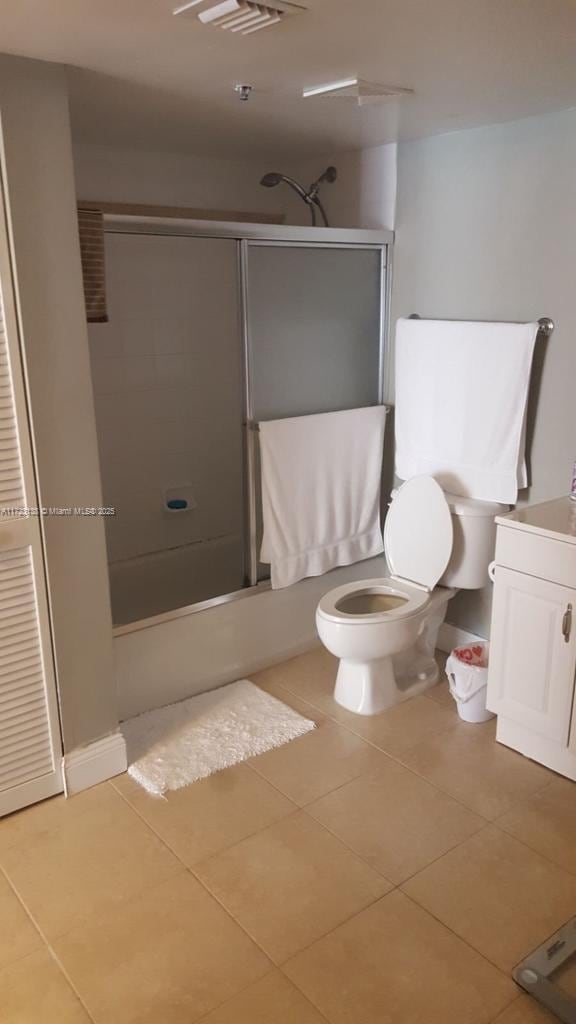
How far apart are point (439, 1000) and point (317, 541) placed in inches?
70.1

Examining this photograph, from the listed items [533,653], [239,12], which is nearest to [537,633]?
[533,653]

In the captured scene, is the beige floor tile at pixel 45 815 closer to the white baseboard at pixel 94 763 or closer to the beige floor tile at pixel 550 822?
the white baseboard at pixel 94 763

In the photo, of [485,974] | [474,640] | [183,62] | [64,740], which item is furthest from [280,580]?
[183,62]

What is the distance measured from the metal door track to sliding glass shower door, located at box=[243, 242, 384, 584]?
1.66 metres

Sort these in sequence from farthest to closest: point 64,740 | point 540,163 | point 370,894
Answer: point 540,163 → point 64,740 → point 370,894

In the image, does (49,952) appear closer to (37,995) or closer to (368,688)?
(37,995)

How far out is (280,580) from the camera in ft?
10.2

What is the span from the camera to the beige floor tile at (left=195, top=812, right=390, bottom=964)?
6.27 ft

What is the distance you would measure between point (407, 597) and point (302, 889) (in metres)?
1.17

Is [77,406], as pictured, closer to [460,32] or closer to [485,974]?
[460,32]

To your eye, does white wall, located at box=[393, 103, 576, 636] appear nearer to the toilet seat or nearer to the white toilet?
the white toilet

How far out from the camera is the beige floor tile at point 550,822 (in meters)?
2.16

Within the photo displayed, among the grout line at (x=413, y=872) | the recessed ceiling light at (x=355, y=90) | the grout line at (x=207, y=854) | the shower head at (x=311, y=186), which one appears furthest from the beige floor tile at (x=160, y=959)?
the shower head at (x=311, y=186)

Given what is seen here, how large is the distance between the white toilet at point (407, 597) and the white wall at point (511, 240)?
9.8 inches
